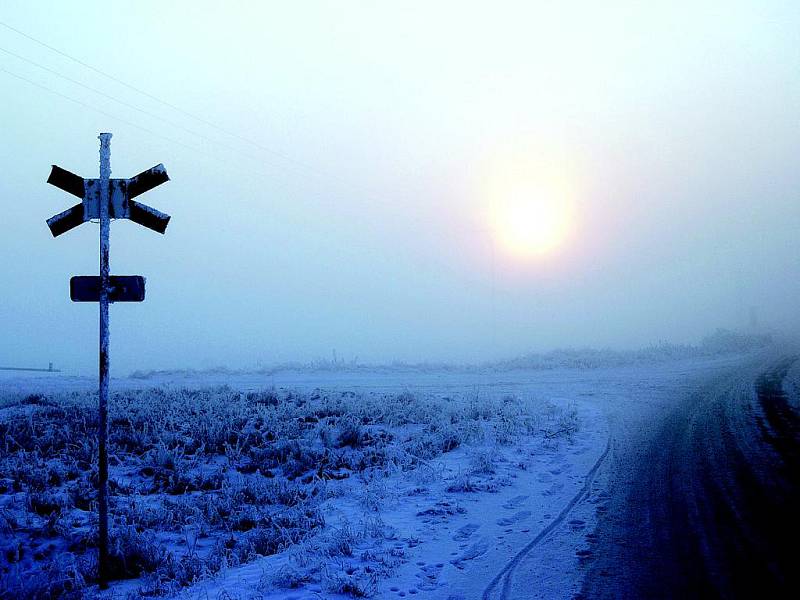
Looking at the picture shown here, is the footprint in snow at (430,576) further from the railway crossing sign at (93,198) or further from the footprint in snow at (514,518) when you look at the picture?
the railway crossing sign at (93,198)

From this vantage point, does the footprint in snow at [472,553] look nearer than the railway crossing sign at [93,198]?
Yes

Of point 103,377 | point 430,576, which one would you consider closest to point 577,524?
point 430,576

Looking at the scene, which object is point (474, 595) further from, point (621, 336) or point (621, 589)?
point (621, 336)

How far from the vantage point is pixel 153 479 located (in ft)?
31.7

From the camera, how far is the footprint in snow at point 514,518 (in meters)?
6.88

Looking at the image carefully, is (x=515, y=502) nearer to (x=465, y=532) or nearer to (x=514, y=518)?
(x=514, y=518)

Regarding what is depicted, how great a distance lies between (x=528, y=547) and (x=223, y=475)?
6106 mm

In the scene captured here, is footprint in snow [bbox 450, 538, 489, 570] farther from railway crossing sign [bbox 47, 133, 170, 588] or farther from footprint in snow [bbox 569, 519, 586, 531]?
Result: railway crossing sign [bbox 47, 133, 170, 588]

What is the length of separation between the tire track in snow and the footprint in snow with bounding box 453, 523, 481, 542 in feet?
2.65

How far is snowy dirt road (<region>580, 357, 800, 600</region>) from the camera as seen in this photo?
4816mm

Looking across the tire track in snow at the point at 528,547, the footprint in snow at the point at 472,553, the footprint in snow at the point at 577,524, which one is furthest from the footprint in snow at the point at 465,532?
the footprint in snow at the point at 577,524

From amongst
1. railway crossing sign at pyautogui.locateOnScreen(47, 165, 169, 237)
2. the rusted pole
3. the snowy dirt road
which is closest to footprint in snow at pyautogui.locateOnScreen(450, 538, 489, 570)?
the snowy dirt road

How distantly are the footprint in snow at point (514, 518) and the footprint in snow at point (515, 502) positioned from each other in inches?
9.8

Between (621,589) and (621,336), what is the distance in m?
82.3
